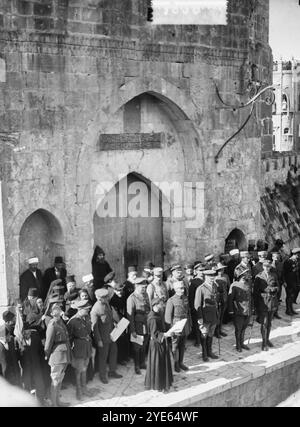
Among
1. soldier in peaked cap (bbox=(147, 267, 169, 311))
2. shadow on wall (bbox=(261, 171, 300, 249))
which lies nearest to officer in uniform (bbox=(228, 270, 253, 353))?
soldier in peaked cap (bbox=(147, 267, 169, 311))

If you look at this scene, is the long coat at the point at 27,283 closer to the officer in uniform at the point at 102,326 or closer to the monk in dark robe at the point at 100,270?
the monk in dark robe at the point at 100,270

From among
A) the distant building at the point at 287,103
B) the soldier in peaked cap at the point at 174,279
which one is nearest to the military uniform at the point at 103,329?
the soldier in peaked cap at the point at 174,279

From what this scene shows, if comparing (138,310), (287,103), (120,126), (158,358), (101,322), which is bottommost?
(158,358)

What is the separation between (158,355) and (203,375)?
45.8 inches

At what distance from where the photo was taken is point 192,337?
11.3 metres

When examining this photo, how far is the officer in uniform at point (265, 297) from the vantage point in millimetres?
10734

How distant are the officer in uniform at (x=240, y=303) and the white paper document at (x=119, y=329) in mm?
2170

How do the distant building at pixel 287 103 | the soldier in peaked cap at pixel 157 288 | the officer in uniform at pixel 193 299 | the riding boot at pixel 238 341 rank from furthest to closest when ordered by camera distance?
the distant building at pixel 287 103 < the riding boot at pixel 238 341 < the officer in uniform at pixel 193 299 < the soldier in peaked cap at pixel 157 288

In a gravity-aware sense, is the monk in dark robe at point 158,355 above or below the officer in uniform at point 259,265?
below

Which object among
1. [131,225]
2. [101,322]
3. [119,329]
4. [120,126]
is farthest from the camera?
[131,225]

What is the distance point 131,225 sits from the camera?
521 inches

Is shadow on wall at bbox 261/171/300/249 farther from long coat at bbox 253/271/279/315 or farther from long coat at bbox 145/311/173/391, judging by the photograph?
long coat at bbox 145/311/173/391

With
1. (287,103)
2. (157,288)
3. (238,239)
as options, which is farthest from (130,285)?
(287,103)

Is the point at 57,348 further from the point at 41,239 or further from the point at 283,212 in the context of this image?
the point at 283,212
